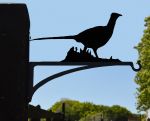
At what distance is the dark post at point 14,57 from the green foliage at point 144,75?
50053 millimetres

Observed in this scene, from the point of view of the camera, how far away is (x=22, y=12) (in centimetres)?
700

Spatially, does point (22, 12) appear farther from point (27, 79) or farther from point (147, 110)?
point (147, 110)

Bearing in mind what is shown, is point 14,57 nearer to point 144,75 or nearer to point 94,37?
point 94,37

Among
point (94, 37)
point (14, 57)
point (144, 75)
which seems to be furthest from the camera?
point (144, 75)

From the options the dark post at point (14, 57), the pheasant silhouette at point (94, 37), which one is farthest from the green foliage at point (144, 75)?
the dark post at point (14, 57)

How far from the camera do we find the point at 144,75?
5856 centimetres

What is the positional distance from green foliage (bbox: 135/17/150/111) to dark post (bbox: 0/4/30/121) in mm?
50053

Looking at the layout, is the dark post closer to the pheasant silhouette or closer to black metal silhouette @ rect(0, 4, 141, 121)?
black metal silhouette @ rect(0, 4, 141, 121)

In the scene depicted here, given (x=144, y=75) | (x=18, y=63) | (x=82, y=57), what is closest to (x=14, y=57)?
(x=18, y=63)

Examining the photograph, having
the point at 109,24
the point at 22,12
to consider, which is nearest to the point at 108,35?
the point at 109,24

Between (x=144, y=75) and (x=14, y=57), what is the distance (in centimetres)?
5222

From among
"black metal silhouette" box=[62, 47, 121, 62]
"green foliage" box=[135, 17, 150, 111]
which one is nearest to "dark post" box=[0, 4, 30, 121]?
"black metal silhouette" box=[62, 47, 121, 62]

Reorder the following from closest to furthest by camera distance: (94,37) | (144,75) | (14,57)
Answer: (14,57)
(94,37)
(144,75)

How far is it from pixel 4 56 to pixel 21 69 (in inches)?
10.8
